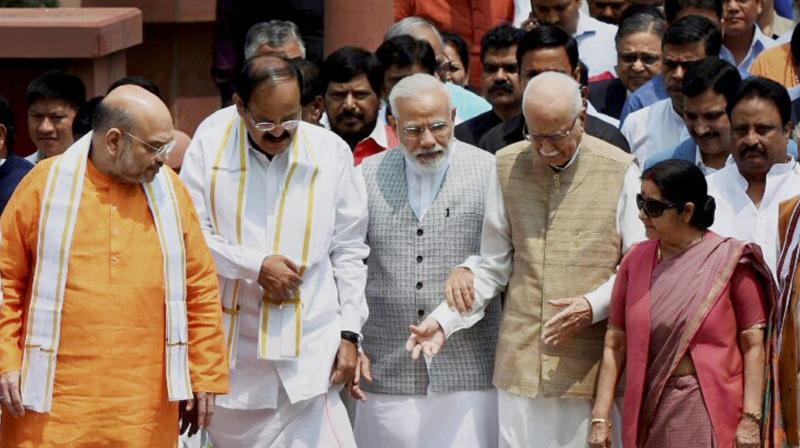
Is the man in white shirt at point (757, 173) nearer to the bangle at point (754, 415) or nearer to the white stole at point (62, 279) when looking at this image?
the bangle at point (754, 415)

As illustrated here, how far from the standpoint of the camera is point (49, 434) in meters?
7.24

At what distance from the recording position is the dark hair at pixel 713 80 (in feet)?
28.7

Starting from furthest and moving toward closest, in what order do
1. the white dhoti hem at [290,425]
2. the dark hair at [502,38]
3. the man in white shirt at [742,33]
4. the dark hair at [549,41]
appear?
the man in white shirt at [742,33]
the dark hair at [502,38]
the dark hair at [549,41]
the white dhoti hem at [290,425]

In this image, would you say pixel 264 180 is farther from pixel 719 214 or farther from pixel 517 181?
pixel 719 214

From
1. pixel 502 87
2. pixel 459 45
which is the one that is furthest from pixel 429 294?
pixel 459 45

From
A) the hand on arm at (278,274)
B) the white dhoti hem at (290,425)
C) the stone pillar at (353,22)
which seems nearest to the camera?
the hand on arm at (278,274)

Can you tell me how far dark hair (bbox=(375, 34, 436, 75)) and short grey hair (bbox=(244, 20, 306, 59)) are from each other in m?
0.67

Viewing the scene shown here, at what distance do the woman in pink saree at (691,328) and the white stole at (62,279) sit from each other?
70.6 inches

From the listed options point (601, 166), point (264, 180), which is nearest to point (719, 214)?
point (601, 166)

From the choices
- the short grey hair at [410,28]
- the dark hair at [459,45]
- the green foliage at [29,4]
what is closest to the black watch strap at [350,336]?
the short grey hair at [410,28]

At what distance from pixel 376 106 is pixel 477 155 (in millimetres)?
1216

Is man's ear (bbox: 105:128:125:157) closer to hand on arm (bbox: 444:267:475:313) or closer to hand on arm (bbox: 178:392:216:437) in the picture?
hand on arm (bbox: 178:392:216:437)

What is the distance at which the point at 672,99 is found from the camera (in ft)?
31.1

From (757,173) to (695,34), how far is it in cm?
147
